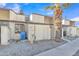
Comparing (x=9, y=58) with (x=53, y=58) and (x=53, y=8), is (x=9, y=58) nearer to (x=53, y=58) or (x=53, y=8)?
(x=53, y=58)

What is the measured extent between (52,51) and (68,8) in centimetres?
69

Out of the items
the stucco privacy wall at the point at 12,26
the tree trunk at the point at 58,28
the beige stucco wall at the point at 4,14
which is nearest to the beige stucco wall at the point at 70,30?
the tree trunk at the point at 58,28

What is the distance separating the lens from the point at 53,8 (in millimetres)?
2477

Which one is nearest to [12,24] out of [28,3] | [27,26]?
[27,26]

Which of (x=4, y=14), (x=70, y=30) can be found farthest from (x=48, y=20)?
(x=4, y=14)

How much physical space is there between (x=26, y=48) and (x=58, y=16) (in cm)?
69

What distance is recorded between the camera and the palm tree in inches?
96.5

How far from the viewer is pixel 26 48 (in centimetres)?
246

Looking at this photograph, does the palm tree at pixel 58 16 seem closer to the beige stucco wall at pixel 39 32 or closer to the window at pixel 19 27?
the beige stucco wall at pixel 39 32

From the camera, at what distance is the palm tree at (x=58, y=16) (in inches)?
96.5

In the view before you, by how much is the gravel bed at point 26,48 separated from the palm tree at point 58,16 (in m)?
0.14

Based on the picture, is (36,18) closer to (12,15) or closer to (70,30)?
(12,15)

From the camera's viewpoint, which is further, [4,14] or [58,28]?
[58,28]

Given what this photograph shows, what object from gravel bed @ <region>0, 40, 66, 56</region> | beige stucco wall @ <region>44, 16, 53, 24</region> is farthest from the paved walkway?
beige stucco wall @ <region>44, 16, 53, 24</region>
